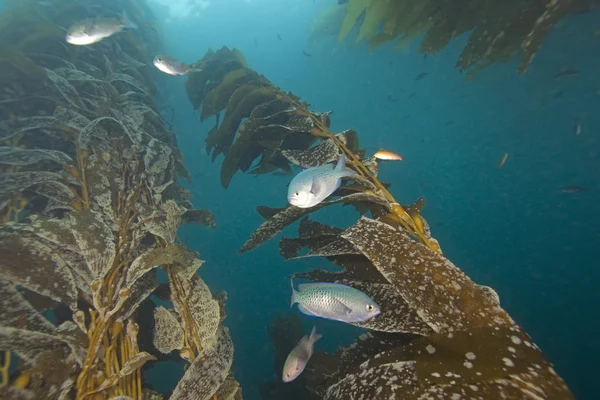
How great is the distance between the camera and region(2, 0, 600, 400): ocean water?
43.3 ft

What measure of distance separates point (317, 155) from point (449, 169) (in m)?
23.5

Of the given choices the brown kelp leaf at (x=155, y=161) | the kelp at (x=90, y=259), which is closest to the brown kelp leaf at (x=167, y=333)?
the kelp at (x=90, y=259)

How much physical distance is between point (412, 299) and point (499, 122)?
18.4m

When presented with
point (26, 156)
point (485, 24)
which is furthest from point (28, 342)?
point (485, 24)

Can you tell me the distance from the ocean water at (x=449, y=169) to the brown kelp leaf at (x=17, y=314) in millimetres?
8173

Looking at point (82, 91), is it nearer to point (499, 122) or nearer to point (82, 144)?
point (82, 144)

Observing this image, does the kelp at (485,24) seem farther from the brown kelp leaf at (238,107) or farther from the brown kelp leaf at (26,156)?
the brown kelp leaf at (26,156)

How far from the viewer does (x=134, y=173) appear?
7.95 ft

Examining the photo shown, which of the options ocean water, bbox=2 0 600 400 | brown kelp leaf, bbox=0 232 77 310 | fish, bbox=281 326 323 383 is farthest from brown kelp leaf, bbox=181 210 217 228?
ocean water, bbox=2 0 600 400

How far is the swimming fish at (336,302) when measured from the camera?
1195mm

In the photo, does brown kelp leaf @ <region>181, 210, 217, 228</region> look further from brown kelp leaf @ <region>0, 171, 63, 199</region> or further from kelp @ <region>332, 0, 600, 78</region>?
kelp @ <region>332, 0, 600, 78</region>

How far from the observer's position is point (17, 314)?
1199 mm

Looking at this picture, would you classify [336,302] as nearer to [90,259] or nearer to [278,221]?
[278,221]

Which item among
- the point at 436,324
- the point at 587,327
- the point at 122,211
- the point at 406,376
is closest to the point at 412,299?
the point at 436,324
